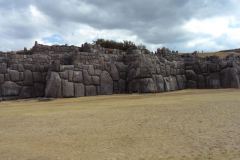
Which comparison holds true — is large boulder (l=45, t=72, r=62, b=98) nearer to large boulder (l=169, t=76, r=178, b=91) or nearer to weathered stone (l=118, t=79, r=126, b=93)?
weathered stone (l=118, t=79, r=126, b=93)

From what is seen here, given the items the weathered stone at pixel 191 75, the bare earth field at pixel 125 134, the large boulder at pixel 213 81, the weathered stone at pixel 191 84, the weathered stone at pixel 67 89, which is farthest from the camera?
the weathered stone at pixel 191 75

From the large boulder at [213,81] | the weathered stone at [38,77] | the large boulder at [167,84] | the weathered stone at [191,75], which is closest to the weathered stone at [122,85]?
the large boulder at [167,84]

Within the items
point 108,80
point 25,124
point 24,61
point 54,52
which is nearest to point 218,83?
point 108,80

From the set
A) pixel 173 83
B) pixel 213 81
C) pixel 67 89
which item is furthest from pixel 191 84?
pixel 67 89

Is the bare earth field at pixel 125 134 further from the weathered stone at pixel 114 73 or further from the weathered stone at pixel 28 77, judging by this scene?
the weathered stone at pixel 114 73

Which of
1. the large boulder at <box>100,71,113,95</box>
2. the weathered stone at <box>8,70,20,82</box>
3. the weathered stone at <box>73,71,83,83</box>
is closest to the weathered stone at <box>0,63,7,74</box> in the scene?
the weathered stone at <box>8,70,20,82</box>

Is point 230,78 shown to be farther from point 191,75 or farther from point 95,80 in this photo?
point 95,80

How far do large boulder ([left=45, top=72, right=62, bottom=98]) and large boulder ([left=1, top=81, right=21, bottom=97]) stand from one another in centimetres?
162

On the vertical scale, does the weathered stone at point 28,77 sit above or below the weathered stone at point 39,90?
above

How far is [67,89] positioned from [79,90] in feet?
2.57

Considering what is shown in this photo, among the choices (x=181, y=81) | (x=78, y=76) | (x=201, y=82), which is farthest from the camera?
(x=201, y=82)

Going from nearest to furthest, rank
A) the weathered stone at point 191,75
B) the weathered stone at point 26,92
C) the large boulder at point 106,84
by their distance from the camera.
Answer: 1. the weathered stone at point 26,92
2. the large boulder at point 106,84
3. the weathered stone at point 191,75

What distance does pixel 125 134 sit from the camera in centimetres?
873

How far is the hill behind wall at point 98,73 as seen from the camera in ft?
61.8
